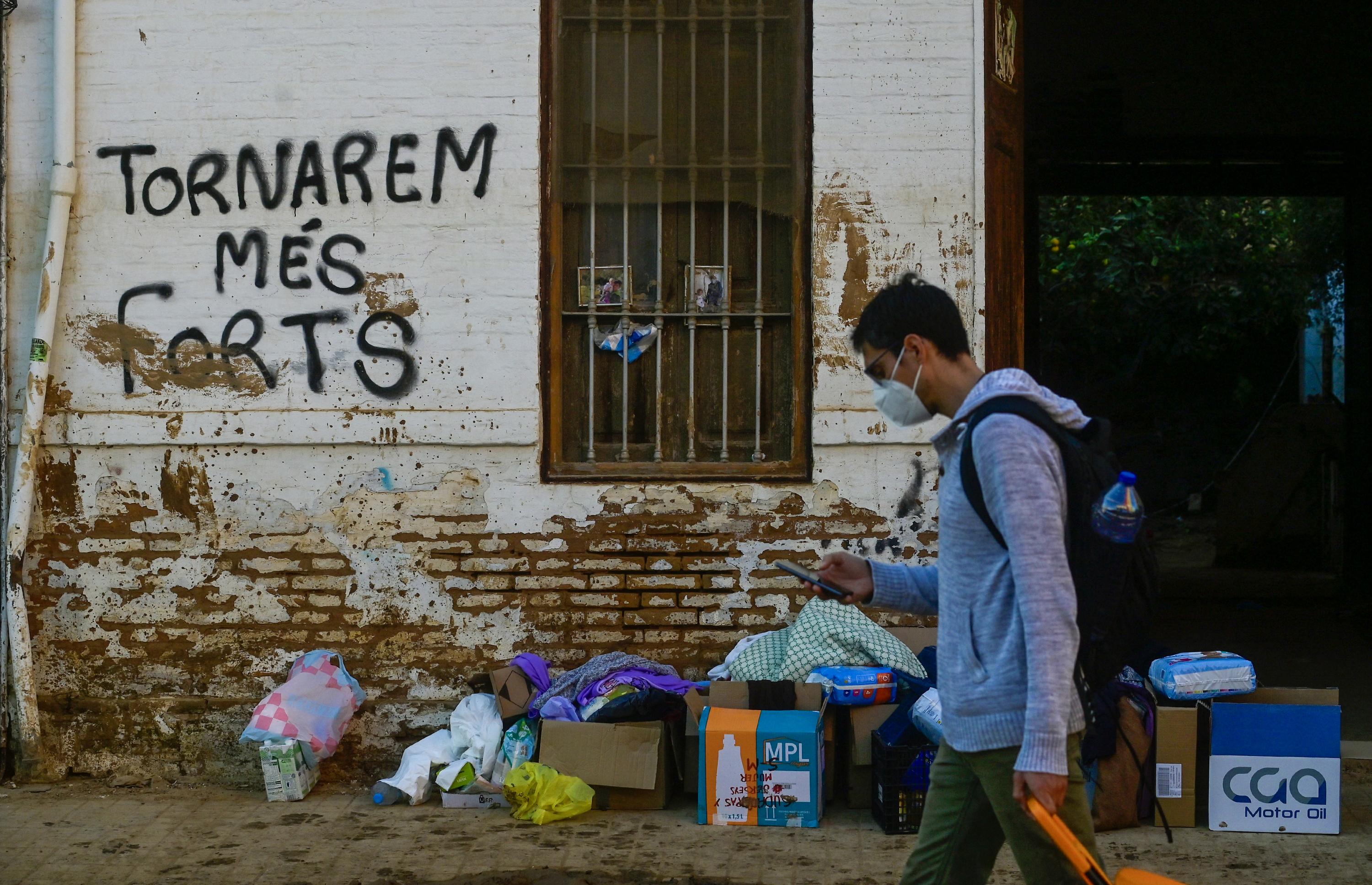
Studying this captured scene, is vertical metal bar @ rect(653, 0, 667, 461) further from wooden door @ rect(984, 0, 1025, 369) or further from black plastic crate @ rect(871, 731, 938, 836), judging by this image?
black plastic crate @ rect(871, 731, 938, 836)

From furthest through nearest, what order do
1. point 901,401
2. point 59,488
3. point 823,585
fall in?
1. point 59,488
2. point 823,585
3. point 901,401

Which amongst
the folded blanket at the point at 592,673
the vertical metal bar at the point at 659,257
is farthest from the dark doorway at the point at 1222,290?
the folded blanket at the point at 592,673

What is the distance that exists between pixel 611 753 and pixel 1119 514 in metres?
2.82

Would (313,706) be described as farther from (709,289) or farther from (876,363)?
(876,363)

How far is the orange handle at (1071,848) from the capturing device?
2365 mm

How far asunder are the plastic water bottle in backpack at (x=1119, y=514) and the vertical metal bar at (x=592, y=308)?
10.6 ft

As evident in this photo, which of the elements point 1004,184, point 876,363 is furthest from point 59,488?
point 1004,184

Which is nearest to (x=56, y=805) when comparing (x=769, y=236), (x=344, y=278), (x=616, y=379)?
(x=344, y=278)

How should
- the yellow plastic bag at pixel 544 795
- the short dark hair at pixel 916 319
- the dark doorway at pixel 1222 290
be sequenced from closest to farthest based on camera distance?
the short dark hair at pixel 916 319
the yellow plastic bag at pixel 544 795
the dark doorway at pixel 1222 290

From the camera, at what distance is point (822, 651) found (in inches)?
197

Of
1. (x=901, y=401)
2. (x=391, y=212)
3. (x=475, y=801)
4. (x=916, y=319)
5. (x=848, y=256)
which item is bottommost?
(x=475, y=801)

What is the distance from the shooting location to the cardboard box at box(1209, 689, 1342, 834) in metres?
4.62

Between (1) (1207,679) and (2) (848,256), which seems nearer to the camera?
(1) (1207,679)

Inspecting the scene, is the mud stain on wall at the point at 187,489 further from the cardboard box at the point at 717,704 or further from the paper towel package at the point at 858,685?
the paper towel package at the point at 858,685
